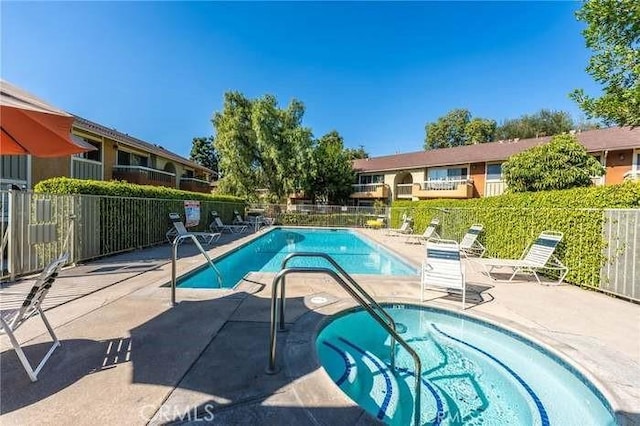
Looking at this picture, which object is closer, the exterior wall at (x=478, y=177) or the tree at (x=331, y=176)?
the exterior wall at (x=478, y=177)

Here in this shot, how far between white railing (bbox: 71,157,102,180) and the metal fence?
18.7 ft

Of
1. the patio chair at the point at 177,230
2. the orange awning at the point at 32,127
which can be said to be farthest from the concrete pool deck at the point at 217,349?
the patio chair at the point at 177,230

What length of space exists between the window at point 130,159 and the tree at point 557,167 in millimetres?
23394

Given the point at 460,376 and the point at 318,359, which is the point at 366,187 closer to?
the point at 460,376

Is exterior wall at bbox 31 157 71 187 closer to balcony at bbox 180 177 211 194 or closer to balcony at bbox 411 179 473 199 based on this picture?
balcony at bbox 180 177 211 194

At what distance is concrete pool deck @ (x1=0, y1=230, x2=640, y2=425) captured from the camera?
2.39 meters

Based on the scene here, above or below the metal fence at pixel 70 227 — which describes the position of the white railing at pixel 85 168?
above

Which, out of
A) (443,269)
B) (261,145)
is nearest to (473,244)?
(443,269)

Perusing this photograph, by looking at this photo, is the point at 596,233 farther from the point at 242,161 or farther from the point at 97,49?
the point at 242,161

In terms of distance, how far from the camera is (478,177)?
26.2m

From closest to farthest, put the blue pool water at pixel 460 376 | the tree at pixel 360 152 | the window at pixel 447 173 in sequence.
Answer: the blue pool water at pixel 460 376 → the window at pixel 447 173 → the tree at pixel 360 152

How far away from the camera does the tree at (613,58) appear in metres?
9.22

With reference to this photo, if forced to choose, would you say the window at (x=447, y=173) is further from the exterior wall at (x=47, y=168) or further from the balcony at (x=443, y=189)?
the exterior wall at (x=47, y=168)

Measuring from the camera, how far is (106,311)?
177 inches
